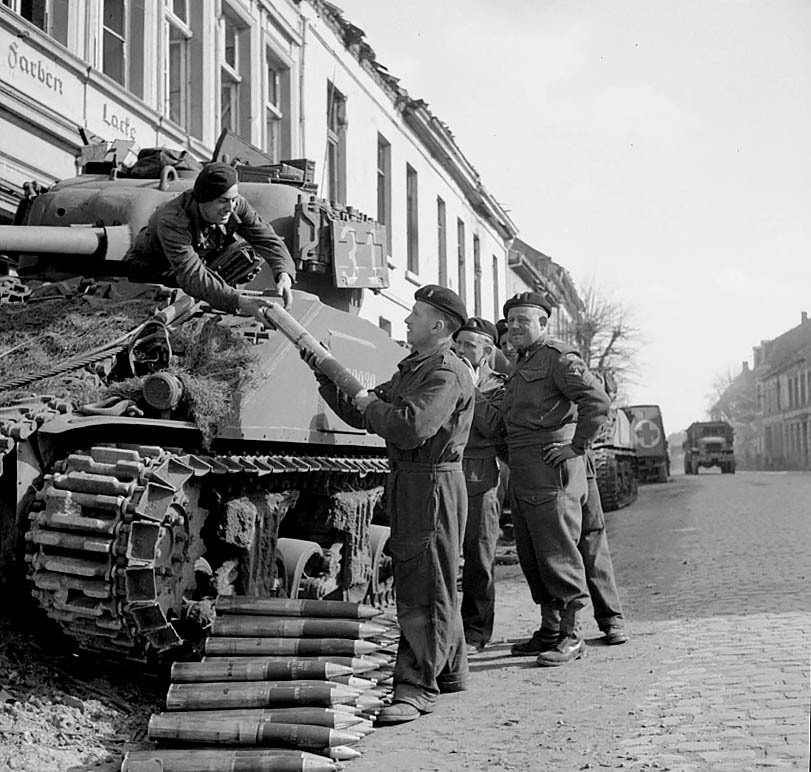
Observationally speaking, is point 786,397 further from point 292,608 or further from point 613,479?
point 292,608

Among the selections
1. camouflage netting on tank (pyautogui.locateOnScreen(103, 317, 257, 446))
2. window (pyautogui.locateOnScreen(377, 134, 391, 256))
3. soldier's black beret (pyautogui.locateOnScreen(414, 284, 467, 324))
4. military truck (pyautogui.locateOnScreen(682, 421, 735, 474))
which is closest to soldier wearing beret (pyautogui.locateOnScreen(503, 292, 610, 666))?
soldier's black beret (pyautogui.locateOnScreen(414, 284, 467, 324))

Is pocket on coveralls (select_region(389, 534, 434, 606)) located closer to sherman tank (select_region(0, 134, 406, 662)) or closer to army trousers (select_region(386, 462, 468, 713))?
army trousers (select_region(386, 462, 468, 713))

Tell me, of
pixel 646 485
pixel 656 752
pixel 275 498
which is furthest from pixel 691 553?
pixel 646 485

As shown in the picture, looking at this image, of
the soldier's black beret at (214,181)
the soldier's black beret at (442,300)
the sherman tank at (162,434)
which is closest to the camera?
the sherman tank at (162,434)

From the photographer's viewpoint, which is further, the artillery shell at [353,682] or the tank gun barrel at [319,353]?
the tank gun barrel at [319,353]

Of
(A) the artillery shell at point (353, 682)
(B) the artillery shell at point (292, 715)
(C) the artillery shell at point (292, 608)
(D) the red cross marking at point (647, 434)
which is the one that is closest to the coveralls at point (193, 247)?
(C) the artillery shell at point (292, 608)

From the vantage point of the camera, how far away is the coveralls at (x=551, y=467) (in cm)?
682

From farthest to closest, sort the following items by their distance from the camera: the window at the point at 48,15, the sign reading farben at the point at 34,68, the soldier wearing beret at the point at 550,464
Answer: the window at the point at 48,15, the sign reading farben at the point at 34,68, the soldier wearing beret at the point at 550,464

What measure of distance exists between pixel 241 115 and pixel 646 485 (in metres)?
23.7

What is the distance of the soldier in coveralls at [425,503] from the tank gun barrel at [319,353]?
5cm

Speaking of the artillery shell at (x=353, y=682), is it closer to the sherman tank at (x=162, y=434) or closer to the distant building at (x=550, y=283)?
the sherman tank at (x=162, y=434)

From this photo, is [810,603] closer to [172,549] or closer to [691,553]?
[691,553]

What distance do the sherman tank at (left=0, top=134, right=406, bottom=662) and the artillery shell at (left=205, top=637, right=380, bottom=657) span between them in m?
0.20

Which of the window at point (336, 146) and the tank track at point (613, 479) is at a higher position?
the window at point (336, 146)
